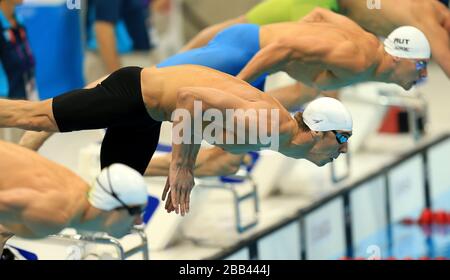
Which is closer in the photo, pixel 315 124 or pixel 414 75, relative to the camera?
pixel 315 124

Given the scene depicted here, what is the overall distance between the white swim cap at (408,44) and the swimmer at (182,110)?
29.2 inches

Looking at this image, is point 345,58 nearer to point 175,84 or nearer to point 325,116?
point 325,116

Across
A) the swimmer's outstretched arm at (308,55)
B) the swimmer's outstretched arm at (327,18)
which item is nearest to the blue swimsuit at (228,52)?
the swimmer's outstretched arm at (308,55)

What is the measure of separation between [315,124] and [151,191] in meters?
1.84

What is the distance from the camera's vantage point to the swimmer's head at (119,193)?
15.9 ft

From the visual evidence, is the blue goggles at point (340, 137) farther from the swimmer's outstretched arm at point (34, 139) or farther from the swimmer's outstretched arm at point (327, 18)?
the swimmer's outstretched arm at point (34, 139)

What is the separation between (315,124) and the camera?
216 inches

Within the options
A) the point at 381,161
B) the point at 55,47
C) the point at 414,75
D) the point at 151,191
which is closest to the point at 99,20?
the point at 55,47

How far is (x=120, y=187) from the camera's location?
15.9 ft

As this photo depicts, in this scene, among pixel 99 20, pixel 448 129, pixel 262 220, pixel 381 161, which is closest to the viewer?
pixel 262 220

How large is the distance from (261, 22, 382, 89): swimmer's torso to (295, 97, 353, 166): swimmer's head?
608 mm

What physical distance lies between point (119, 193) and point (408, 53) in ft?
6.13

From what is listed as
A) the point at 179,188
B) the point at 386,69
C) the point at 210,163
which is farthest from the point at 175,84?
the point at 386,69
